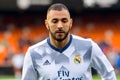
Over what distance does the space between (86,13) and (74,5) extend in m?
5.05

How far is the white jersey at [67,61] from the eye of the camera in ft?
22.4

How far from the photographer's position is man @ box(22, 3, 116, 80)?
22.3 ft

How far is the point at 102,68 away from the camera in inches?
271

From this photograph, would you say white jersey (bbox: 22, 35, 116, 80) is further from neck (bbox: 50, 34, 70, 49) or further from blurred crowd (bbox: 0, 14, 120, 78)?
blurred crowd (bbox: 0, 14, 120, 78)

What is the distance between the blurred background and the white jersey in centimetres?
1878

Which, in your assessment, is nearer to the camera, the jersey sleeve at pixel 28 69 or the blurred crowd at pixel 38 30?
the jersey sleeve at pixel 28 69

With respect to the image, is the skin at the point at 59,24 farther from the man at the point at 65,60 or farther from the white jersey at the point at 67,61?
the white jersey at the point at 67,61

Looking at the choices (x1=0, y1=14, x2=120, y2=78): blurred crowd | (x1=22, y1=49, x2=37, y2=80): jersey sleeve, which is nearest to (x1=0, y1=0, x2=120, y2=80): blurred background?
(x1=0, y1=14, x2=120, y2=78): blurred crowd

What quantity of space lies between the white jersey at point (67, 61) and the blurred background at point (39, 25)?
1878cm

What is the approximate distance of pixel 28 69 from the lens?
271 inches

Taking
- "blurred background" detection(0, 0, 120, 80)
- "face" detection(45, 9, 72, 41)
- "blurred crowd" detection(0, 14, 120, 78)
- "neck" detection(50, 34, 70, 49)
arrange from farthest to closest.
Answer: "blurred crowd" detection(0, 14, 120, 78), "blurred background" detection(0, 0, 120, 80), "neck" detection(50, 34, 70, 49), "face" detection(45, 9, 72, 41)

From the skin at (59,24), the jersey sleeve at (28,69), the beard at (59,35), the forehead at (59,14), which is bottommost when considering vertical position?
the jersey sleeve at (28,69)

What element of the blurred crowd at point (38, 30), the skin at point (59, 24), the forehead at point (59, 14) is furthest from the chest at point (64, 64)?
the blurred crowd at point (38, 30)

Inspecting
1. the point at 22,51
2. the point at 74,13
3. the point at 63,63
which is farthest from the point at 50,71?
the point at 74,13
